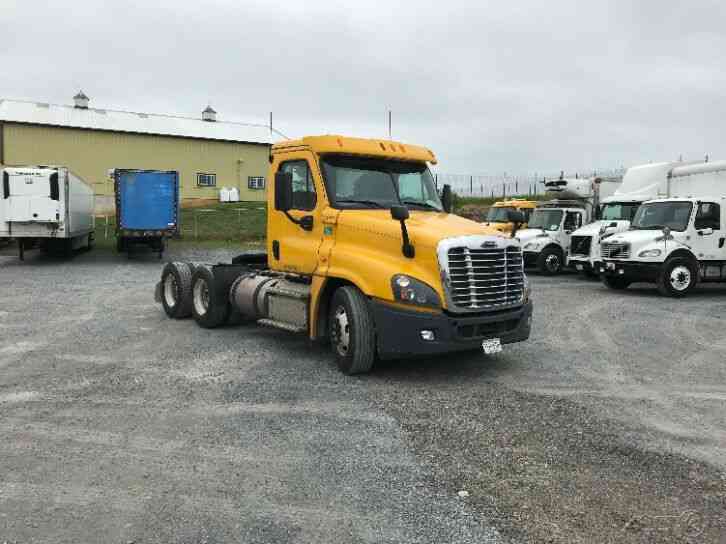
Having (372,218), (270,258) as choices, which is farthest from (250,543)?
(270,258)

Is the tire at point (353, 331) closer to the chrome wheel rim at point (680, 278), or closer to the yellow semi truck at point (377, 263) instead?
the yellow semi truck at point (377, 263)

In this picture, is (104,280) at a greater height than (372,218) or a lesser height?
lesser

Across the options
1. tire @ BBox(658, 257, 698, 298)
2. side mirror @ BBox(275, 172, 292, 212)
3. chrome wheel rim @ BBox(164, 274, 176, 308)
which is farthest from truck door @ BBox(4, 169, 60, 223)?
tire @ BBox(658, 257, 698, 298)

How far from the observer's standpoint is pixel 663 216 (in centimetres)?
1600

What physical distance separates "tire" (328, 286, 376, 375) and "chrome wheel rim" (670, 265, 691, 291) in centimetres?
1049

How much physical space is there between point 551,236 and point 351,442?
1624cm

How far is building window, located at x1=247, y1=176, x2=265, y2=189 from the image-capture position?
49.9 metres

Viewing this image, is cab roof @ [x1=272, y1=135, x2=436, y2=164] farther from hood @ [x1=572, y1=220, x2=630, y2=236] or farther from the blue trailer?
the blue trailer

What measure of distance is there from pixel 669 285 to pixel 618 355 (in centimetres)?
727

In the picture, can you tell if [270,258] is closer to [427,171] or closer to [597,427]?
[427,171]

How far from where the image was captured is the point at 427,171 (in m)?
8.77

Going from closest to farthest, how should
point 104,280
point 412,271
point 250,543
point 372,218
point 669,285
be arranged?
point 250,543 < point 412,271 < point 372,218 < point 669,285 < point 104,280

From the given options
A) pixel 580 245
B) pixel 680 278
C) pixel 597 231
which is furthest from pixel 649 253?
pixel 580 245

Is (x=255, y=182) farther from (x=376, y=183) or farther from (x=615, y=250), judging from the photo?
(x=376, y=183)
